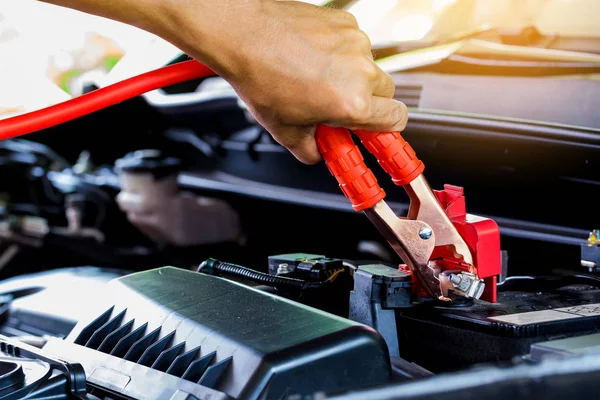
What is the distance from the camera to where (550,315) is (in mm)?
798

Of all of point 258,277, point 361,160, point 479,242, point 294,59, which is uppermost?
point 294,59

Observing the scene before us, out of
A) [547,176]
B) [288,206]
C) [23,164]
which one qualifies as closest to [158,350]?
[547,176]

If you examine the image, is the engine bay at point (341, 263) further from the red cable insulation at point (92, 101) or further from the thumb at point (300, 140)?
the red cable insulation at point (92, 101)

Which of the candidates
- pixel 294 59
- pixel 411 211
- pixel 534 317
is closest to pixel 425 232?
pixel 411 211

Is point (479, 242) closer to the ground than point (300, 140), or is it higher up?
closer to the ground

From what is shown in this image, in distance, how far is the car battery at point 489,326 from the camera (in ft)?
2.50

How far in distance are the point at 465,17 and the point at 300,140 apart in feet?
2.42

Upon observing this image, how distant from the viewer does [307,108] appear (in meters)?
0.79

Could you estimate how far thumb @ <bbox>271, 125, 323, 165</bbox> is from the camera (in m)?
0.85

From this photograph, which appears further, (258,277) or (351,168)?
(258,277)

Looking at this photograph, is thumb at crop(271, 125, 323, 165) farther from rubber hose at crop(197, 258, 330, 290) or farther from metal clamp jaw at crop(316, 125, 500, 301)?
rubber hose at crop(197, 258, 330, 290)

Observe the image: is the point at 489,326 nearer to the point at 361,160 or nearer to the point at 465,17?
the point at 361,160

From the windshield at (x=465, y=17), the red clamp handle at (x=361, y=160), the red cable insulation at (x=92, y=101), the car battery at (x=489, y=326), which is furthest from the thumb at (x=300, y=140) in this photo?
the windshield at (x=465, y=17)

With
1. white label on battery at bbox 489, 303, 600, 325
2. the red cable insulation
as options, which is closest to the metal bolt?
white label on battery at bbox 489, 303, 600, 325
